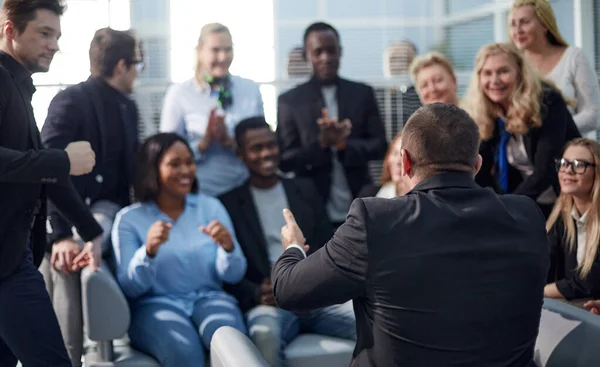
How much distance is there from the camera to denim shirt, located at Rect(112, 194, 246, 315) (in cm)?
329

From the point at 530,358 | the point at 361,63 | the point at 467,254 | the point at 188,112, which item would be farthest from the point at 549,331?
the point at 361,63

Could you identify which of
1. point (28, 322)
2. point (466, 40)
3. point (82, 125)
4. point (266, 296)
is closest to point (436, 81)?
point (466, 40)

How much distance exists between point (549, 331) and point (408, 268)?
622 mm

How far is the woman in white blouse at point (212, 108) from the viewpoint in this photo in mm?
3838

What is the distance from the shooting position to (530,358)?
188 centimetres

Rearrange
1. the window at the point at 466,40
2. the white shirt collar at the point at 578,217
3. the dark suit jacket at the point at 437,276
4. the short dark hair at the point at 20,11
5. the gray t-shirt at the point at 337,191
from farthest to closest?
1. the window at the point at 466,40
2. the gray t-shirt at the point at 337,191
3. the white shirt collar at the point at 578,217
4. the short dark hair at the point at 20,11
5. the dark suit jacket at the point at 437,276

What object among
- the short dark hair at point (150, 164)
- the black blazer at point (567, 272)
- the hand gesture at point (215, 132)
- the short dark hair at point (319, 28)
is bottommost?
the black blazer at point (567, 272)

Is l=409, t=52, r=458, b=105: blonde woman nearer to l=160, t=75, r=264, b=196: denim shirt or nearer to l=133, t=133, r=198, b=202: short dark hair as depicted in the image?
l=160, t=75, r=264, b=196: denim shirt

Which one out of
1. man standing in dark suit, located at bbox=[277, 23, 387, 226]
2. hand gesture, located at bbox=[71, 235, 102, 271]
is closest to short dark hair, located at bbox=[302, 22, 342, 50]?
man standing in dark suit, located at bbox=[277, 23, 387, 226]

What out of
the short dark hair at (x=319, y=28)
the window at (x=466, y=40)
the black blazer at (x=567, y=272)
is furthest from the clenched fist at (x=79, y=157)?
the window at (x=466, y=40)

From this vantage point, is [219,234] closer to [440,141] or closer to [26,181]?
[26,181]

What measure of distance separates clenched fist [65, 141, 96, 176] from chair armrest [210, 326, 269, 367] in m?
0.85

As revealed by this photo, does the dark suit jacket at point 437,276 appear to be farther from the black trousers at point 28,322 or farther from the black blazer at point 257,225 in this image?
the black blazer at point 257,225

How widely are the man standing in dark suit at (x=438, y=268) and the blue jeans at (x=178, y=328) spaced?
1.36m
